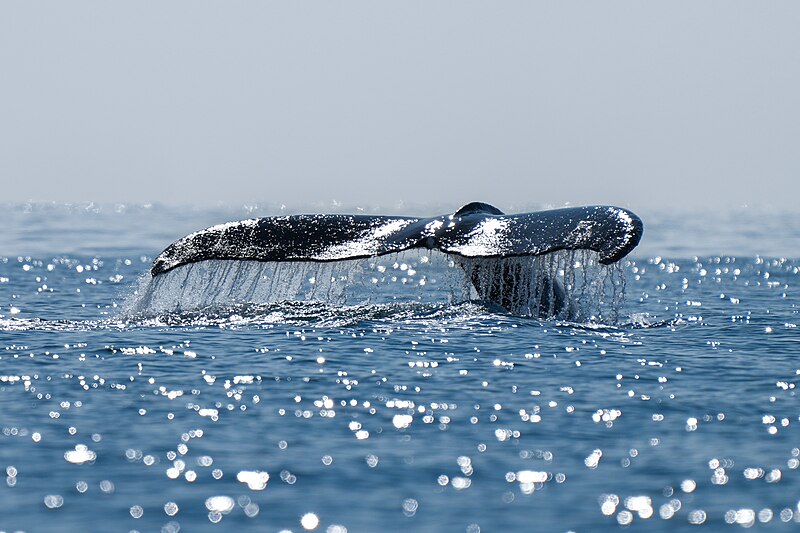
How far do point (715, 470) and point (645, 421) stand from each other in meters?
1.40

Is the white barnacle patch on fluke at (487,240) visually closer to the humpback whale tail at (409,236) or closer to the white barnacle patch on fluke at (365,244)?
the humpback whale tail at (409,236)

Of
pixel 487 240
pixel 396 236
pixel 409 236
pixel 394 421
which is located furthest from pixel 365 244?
pixel 394 421

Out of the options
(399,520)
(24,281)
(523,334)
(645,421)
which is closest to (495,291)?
(523,334)

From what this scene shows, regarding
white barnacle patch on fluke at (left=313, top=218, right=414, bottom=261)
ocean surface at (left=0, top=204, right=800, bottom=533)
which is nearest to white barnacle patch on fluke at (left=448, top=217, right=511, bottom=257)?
white barnacle patch on fluke at (left=313, top=218, right=414, bottom=261)

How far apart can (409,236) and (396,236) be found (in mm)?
161

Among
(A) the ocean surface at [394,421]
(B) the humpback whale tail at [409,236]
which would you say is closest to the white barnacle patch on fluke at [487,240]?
(B) the humpback whale tail at [409,236]

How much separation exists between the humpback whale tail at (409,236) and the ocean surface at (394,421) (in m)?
1.00

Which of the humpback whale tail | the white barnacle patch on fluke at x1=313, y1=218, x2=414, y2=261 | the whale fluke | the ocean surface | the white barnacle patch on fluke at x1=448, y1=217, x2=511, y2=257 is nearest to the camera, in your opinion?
the ocean surface

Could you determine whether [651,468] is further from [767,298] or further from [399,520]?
[767,298]

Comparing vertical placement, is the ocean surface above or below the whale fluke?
below

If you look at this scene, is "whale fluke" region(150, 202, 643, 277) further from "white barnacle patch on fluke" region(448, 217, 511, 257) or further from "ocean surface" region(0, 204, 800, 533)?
"ocean surface" region(0, 204, 800, 533)

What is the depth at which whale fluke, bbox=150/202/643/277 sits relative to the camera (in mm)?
11797

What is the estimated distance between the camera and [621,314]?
57.4 feet

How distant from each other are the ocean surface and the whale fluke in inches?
40.0
